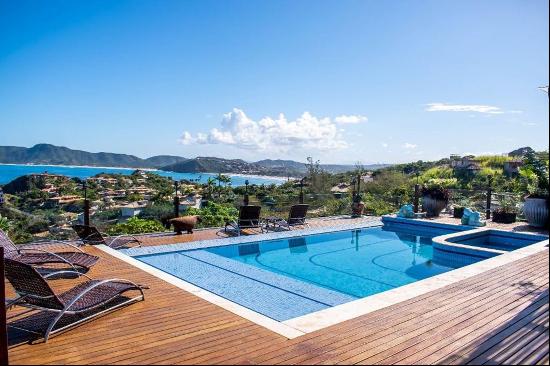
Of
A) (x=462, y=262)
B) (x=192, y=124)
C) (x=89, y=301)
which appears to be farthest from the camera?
(x=192, y=124)

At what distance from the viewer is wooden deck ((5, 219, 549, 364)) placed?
2.98 meters

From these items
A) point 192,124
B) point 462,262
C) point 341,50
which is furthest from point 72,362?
point 192,124

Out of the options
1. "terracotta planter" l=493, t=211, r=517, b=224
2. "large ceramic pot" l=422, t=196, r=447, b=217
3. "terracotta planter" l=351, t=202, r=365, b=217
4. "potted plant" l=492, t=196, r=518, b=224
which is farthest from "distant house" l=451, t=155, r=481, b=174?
"terracotta planter" l=351, t=202, r=365, b=217

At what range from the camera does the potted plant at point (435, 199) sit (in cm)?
1295

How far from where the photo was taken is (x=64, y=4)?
388 inches

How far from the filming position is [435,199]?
1290 cm

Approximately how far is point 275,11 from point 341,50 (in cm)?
297

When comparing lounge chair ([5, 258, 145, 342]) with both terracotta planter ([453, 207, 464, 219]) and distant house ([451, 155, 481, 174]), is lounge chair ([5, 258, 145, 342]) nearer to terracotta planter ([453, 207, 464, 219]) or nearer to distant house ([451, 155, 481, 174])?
terracotta planter ([453, 207, 464, 219])

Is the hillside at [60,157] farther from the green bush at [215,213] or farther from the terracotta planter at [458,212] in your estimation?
the terracotta planter at [458,212]

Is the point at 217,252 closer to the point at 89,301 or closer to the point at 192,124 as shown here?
the point at 89,301

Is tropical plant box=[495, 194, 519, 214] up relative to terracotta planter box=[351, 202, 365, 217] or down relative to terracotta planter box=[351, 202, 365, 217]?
up

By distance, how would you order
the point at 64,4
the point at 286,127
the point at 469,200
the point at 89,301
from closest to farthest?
1. the point at 89,301
2. the point at 64,4
3. the point at 469,200
4. the point at 286,127

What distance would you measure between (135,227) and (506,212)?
1052 cm

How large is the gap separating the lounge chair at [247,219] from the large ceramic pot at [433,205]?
6.03 m
